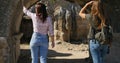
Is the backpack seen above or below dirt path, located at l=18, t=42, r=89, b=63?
above

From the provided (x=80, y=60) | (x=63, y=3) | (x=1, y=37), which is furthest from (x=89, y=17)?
(x=63, y=3)

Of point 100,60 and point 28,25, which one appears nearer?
point 100,60

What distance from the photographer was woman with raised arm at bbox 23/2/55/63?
6605mm

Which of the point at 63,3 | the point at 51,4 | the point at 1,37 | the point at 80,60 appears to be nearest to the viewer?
the point at 1,37

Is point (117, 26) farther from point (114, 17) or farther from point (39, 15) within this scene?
point (39, 15)

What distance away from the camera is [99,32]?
6055mm

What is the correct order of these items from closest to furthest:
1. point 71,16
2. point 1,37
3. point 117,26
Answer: point 1,37
point 117,26
point 71,16

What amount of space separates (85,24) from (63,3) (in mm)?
2770

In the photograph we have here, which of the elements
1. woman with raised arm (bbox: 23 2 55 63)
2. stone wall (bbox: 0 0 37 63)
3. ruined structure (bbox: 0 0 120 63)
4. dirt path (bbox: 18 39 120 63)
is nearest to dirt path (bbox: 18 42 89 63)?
dirt path (bbox: 18 39 120 63)

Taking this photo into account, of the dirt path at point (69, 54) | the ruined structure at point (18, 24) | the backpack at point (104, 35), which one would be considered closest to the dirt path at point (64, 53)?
the dirt path at point (69, 54)

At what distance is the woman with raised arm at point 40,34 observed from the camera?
6605 mm

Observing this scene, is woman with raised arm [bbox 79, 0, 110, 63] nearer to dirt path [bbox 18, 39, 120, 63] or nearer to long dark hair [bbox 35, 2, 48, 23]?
long dark hair [bbox 35, 2, 48, 23]

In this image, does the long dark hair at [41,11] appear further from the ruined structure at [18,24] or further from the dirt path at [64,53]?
the dirt path at [64,53]

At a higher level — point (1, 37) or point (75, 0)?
point (75, 0)
